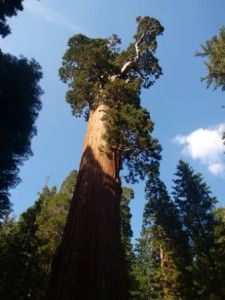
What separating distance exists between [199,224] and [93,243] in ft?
49.0

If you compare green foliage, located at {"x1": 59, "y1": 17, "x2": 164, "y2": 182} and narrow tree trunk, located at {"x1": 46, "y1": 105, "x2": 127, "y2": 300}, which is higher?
green foliage, located at {"x1": 59, "y1": 17, "x2": 164, "y2": 182}

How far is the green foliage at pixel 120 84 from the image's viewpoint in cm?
1216

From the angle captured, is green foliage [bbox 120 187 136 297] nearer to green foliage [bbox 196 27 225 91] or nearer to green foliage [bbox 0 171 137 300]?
green foliage [bbox 0 171 137 300]

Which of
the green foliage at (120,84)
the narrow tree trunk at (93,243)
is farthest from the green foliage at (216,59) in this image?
the narrow tree trunk at (93,243)

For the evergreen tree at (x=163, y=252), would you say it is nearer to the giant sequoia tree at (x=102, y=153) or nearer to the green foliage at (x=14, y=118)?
the giant sequoia tree at (x=102, y=153)

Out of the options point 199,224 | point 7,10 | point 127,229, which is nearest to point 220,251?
point 199,224

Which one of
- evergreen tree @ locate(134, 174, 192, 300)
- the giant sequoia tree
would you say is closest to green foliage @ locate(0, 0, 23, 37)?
the giant sequoia tree

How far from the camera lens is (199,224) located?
2175 centimetres

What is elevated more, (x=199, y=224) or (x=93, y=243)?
(x=199, y=224)

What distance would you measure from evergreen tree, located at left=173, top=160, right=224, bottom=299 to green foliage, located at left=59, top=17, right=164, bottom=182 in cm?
800

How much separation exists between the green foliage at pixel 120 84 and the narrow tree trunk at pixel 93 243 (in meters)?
1.26

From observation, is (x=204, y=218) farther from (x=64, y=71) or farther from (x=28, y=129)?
(x=28, y=129)

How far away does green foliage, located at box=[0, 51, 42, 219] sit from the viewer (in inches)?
476

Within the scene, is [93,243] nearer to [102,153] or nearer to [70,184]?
[102,153]
